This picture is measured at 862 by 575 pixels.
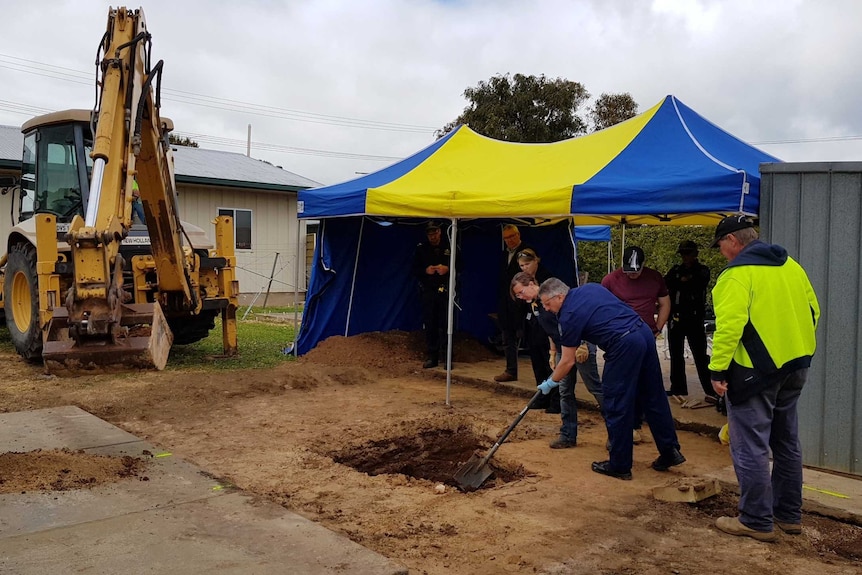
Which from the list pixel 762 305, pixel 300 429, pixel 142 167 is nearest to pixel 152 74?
pixel 142 167

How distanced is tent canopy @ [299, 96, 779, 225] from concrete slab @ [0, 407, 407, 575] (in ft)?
12.3

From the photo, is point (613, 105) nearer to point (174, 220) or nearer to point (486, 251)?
point (486, 251)

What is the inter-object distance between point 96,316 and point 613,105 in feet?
74.9

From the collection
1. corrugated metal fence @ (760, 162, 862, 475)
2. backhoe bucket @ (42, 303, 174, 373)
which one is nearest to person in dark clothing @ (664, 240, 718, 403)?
corrugated metal fence @ (760, 162, 862, 475)

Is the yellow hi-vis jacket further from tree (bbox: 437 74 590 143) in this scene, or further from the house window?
tree (bbox: 437 74 590 143)

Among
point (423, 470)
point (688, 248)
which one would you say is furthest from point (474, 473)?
point (688, 248)

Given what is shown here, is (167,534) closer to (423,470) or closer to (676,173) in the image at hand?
(423,470)

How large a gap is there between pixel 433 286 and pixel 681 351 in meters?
3.27

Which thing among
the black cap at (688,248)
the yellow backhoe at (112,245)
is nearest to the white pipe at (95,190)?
the yellow backhoe at (112,245)

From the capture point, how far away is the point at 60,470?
4.73m

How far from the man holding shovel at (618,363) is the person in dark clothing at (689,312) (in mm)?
2514

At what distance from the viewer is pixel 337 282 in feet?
34.2

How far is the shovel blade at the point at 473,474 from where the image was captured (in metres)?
4.95

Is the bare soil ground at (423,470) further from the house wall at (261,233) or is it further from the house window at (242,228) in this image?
the house window at (242,228)
